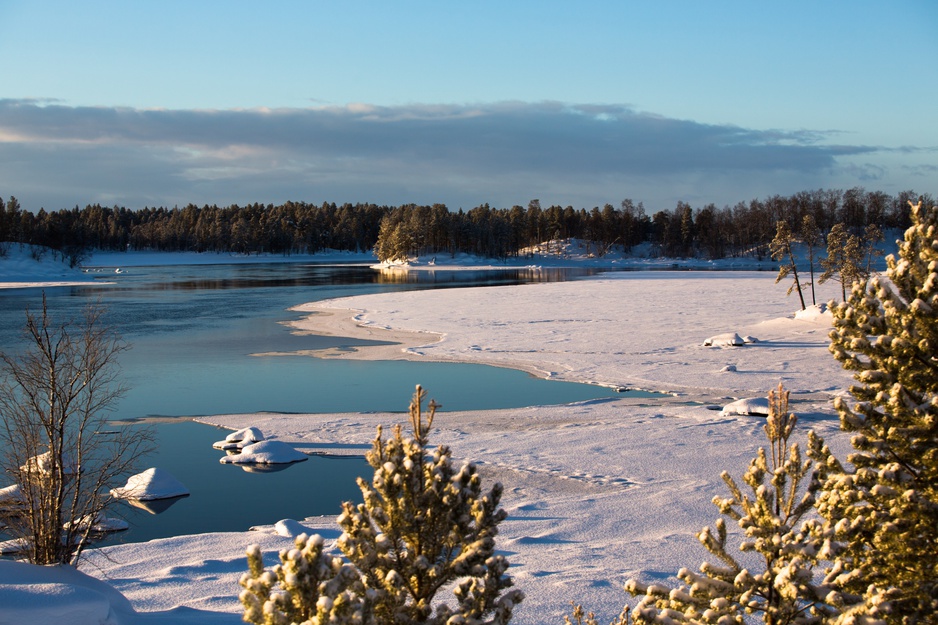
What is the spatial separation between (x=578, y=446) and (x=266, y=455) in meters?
7.29

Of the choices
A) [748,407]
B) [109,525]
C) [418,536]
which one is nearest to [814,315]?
[748,407]

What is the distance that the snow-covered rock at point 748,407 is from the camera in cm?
2078

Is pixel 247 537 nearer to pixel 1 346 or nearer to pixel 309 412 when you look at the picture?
pixel 309 412

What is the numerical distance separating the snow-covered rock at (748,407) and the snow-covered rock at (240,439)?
12141mm

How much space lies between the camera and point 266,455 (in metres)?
18.5

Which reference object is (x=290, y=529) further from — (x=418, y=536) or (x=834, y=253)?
(x=834, y=253)

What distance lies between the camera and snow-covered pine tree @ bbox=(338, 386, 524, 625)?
15.7 feet

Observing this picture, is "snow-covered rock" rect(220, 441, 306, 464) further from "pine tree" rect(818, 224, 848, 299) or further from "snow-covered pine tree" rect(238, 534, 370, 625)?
"pine tree" rect(818, 224, 848, 299)

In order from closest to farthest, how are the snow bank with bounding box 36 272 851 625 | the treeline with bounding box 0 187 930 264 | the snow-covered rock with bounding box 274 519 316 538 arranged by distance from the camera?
the snow bank with bounding box 36 272 851 625, the snow-covered rock with bounding box 274 519 316 538, the treeline with bounding box 0 187 930 264

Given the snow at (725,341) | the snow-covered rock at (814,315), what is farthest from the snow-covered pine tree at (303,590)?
the snow-covered rock at (814,315)

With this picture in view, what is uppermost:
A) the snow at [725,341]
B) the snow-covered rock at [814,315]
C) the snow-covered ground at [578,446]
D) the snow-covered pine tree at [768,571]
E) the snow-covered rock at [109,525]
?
the snow-covered pine tree at [768,571]

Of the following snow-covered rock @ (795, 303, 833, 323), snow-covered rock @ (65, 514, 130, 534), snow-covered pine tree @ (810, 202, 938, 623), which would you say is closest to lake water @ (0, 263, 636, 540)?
snow-covered rock @ (65, 514, 130, 534)

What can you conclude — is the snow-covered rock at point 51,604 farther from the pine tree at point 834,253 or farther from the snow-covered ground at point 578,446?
the pine tree at point 834,253

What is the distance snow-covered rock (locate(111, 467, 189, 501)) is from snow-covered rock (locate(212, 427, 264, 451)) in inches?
120
